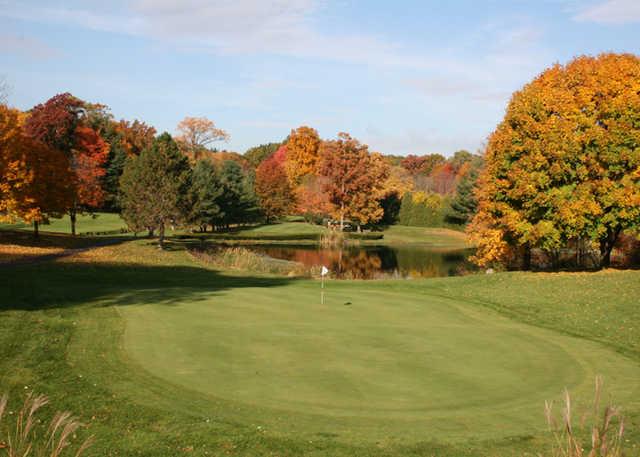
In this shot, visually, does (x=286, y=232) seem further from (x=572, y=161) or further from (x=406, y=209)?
(x=572, y=161)

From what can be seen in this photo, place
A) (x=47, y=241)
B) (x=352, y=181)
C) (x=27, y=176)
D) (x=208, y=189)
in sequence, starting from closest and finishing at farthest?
1. (x=27, y=176)
2. (x=47, y=241)
3. (x=208, y=189)
4. (x=352, y=181)

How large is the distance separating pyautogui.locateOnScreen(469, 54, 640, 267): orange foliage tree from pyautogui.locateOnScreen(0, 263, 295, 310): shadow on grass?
12.9 m

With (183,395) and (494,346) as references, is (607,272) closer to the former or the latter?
(494,346)

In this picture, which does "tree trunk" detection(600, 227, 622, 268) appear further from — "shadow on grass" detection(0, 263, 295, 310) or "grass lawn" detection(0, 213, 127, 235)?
"grass lawn" detection(0, 213, 127, 235)

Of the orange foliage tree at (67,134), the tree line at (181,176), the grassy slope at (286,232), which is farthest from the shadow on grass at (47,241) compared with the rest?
the grassy slope at (286,232)

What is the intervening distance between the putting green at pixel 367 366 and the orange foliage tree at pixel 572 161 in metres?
13.2

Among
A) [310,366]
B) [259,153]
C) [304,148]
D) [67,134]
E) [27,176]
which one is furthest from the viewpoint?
[259,153]

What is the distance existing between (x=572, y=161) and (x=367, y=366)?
22.4 meters

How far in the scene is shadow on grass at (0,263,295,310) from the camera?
66.8ft

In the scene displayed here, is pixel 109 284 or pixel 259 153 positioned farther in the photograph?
pixel 259 153

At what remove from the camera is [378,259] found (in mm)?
57406

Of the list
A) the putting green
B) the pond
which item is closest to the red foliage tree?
the pond

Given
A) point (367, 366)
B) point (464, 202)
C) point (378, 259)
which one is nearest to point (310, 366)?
point (367, 366)

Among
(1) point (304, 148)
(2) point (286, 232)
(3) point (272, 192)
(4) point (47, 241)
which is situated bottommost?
(2) point (286, 232)
